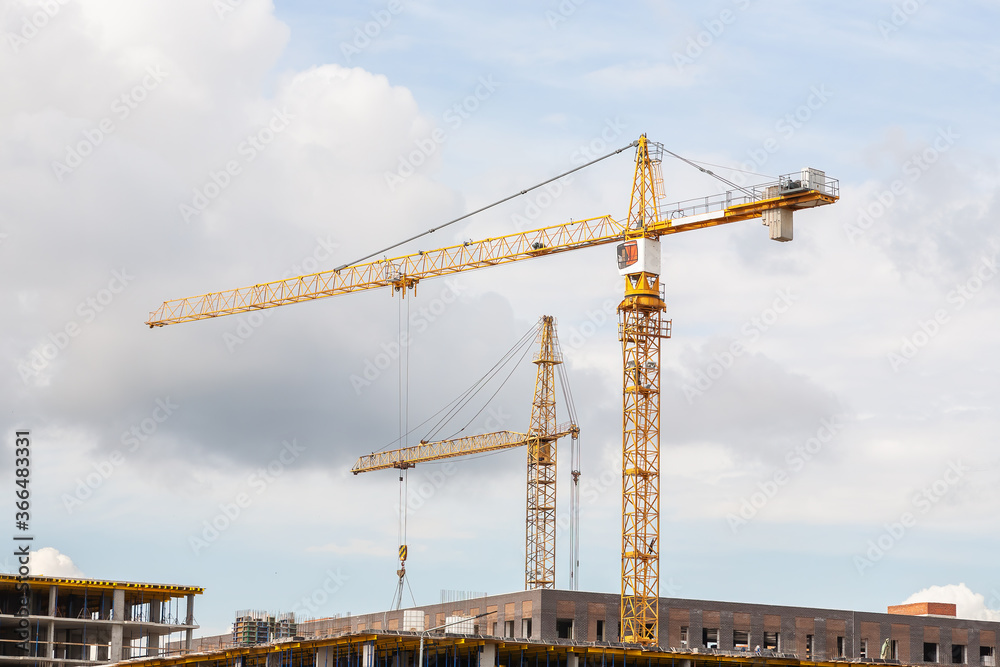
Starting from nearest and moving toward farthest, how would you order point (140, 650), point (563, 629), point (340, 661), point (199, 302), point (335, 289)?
point (340, 661), point (563, 629), point (140, 650), point (335, 289), point (199, 302)

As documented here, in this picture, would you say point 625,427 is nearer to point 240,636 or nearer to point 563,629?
point 563,629

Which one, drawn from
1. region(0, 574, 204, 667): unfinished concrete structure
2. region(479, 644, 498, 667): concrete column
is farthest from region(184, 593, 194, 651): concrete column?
region(479, 644, 498, 667): concrete column

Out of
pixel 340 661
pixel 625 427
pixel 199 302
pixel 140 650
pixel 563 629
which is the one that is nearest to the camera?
pixel 340 661

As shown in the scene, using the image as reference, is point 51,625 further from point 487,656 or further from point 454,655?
point 487,656

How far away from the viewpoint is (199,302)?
501 ft

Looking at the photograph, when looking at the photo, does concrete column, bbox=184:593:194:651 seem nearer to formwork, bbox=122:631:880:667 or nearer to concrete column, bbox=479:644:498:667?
formwork, bbox=122:631:880:667

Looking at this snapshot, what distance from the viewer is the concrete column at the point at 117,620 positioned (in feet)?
376

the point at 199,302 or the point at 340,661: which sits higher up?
the point at 199,302

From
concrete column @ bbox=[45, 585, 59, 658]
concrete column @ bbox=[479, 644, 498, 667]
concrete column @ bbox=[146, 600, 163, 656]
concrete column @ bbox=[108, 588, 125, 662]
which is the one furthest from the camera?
concrete column @ bbox=[146, 600, 163, 656]

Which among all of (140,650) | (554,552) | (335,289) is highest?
(335,289)

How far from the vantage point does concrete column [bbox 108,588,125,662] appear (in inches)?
4515

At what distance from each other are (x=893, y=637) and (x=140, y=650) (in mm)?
64910

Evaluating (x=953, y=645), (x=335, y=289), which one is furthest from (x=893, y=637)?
(x=335, y=289)

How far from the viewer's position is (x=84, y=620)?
11319 centimetres
